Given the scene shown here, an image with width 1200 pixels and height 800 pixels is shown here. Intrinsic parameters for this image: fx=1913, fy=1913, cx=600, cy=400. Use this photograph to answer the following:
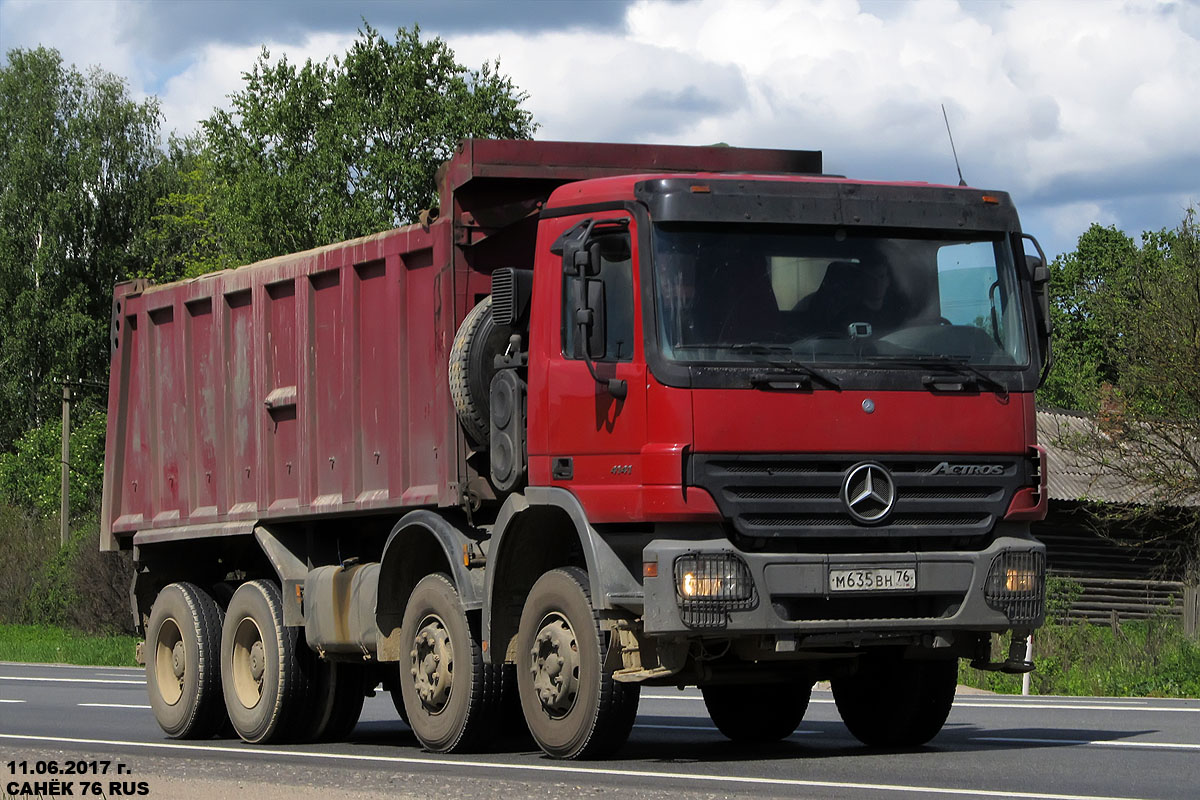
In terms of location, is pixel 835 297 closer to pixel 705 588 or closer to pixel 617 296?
pixel 617 296

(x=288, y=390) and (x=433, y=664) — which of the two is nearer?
(x=433, y=664)

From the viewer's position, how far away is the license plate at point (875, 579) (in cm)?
954

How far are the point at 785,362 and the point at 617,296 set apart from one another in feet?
3.03

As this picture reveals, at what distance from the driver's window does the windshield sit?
19 centimetres

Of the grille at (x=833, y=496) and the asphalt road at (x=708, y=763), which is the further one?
the grille at (x=833, y=496)

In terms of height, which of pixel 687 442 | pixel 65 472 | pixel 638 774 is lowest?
pixel 638 774

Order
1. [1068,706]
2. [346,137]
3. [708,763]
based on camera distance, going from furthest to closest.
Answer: [346,137], [1068,706], [708,763]

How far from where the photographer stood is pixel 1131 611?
3747 centimetres

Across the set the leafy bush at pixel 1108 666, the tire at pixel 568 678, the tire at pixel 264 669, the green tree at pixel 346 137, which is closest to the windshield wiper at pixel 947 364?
the tire at pixel 568 678

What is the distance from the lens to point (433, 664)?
11484 mm

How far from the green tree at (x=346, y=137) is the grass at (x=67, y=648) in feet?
38.0

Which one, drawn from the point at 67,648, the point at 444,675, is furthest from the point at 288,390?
the point at 67,648

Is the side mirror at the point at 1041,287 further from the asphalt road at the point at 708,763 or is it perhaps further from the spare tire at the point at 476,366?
the spare tire at the point at 476,366

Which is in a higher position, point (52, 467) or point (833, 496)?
point (52, 467)
